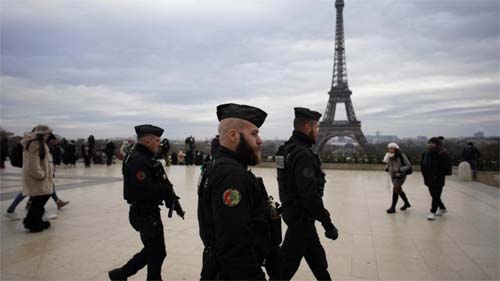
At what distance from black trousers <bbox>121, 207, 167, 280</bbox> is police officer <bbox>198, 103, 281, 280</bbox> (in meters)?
1.45

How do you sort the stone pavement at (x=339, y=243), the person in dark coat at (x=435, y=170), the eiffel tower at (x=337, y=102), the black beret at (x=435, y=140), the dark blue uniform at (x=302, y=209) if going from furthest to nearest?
the eiffel tower at (x=337, y=102) → the black beret at (x=435, y=140) → the person in dark coat at (x=435, y=170) → the stone pavement at (x=339, y=243) → the dark blue uniform at (x=302, y=209)

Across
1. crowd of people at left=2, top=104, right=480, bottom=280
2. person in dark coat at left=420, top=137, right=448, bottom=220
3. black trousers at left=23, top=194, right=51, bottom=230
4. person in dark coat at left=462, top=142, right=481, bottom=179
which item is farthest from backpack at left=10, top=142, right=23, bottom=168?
person in dark coat at left=462, top=142, right=481, bottom=179

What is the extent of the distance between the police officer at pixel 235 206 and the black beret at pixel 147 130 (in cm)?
157

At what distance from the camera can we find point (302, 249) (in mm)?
3080

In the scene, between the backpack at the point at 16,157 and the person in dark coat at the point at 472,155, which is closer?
the backpack at the point at 16,157

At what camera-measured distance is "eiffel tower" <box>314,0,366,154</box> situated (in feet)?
139

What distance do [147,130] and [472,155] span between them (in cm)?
1511

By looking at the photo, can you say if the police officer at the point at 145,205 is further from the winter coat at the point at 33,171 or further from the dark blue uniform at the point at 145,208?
the winter coat at the point at 33,171

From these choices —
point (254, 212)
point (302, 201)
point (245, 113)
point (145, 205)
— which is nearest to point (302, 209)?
point (302, 201)

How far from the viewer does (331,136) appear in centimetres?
4272

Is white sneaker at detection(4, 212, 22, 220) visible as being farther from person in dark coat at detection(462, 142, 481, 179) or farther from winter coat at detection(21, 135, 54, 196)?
person in dark coat at detection(462, 142, 481, 179)

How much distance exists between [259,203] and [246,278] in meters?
0.43

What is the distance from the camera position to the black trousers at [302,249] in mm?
3084

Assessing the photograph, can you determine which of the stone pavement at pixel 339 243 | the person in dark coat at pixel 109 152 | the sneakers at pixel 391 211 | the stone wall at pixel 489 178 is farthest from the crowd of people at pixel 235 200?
the person in dark coat at pixel 109 152
